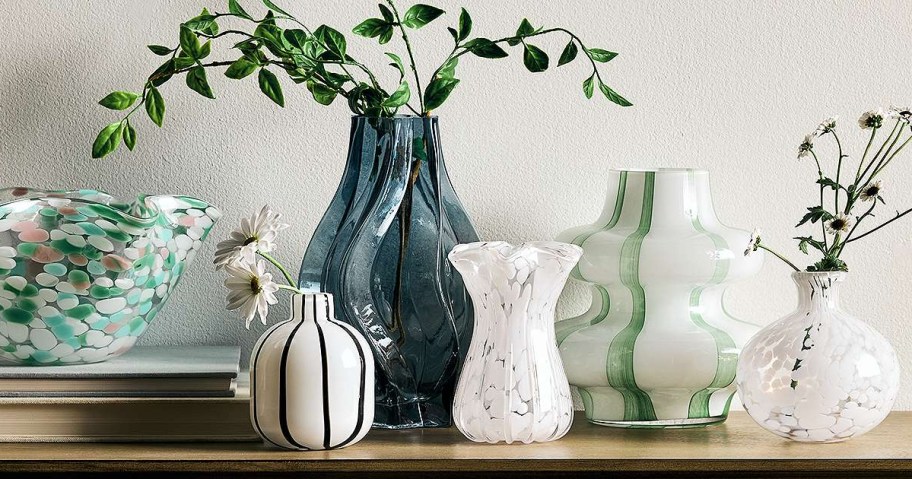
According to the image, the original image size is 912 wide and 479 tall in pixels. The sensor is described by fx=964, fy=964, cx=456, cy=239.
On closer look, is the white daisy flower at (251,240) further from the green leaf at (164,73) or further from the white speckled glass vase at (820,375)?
the white speckled glass vase at (820,375)

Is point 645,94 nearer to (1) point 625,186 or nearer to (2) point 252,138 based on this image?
(1) point 625,186

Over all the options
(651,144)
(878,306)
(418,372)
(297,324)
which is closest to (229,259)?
Answer: (297,324)

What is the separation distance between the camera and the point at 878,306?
3.32 feet

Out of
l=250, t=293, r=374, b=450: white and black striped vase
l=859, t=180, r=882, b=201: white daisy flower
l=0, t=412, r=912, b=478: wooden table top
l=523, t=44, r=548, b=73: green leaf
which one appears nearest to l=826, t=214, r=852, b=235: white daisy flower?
l=859, t=180, r=882, b=201: white daisy flower

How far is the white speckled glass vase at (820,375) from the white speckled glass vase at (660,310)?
0.07 meters

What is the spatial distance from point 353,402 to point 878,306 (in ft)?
1.93

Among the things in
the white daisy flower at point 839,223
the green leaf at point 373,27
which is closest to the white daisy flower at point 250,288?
the green leaf at point 373,27

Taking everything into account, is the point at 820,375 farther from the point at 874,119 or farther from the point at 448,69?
the point at 448,69

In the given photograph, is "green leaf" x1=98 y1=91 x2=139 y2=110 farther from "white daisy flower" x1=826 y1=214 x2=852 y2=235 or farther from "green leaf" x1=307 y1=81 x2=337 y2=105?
"white daisy flower" x1=826 y1=214 x2=852 y2=235

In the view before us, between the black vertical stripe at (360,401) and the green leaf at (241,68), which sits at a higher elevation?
the green leaf at (241,68)

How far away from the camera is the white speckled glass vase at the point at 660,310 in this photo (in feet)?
2.80

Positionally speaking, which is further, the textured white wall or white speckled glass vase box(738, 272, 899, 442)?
the textured white wall

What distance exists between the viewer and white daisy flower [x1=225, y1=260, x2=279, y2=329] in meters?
0.78

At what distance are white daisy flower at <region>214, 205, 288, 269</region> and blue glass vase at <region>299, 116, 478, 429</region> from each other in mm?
69
